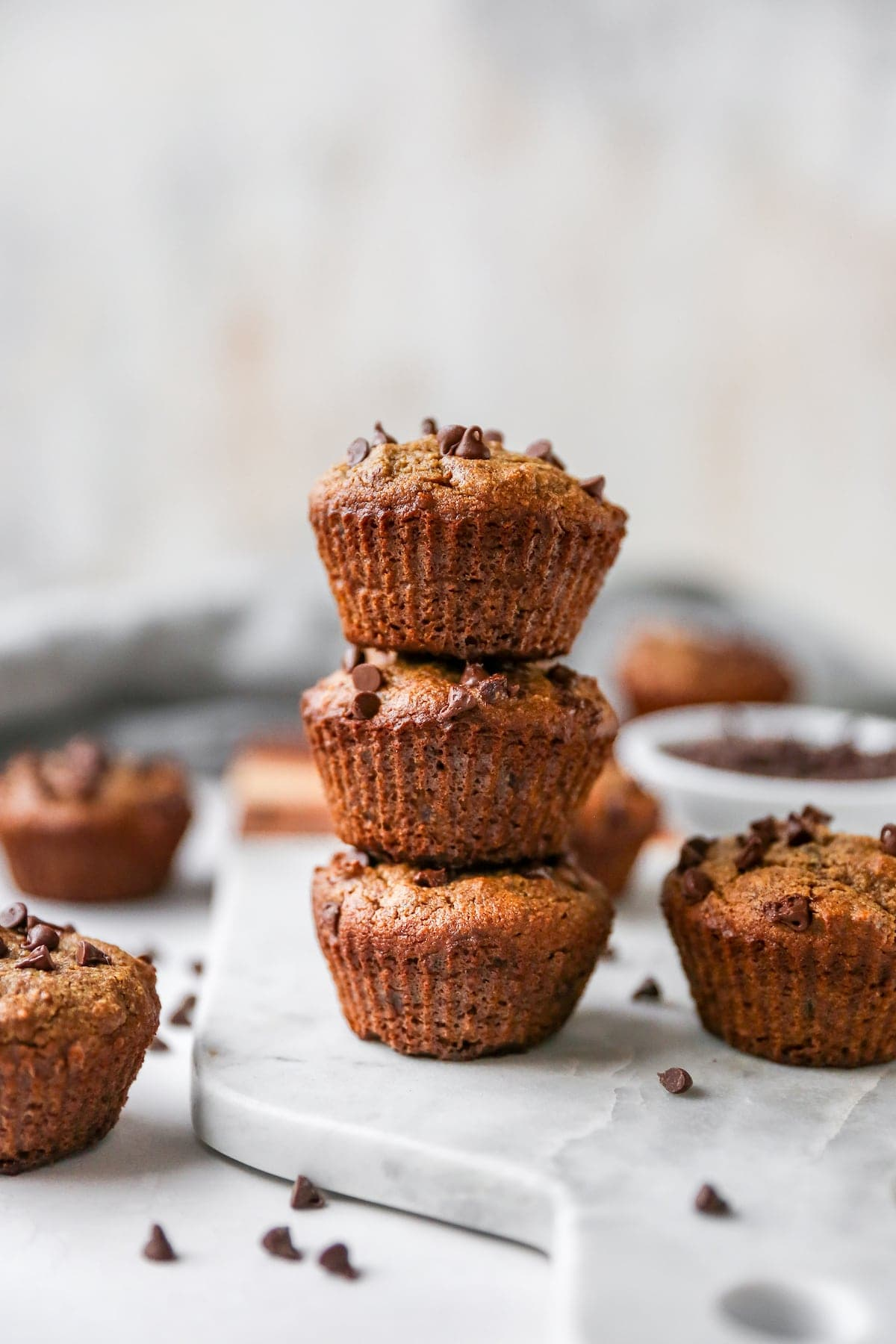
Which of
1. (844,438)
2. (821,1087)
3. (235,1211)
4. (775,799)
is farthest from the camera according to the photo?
(844,438)

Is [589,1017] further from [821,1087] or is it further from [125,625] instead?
[125,625]

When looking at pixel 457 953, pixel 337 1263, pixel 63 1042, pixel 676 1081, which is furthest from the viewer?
pixel 457 953

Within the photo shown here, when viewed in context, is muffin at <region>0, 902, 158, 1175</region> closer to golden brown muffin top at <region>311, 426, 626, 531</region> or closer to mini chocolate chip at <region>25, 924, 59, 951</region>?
mini chocolate chip at <region>25, 924, 59, 951</region>

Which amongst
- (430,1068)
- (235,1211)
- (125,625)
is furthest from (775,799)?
(125,625)

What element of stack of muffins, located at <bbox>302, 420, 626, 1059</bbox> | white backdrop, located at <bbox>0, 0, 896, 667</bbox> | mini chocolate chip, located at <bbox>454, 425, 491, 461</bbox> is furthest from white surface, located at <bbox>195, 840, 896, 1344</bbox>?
white backdrop, located at <bbox>0, 0, 896, 667</bbox>

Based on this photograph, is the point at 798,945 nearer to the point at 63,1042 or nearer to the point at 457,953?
the point at 457,953

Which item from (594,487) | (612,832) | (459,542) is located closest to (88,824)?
(612,832)

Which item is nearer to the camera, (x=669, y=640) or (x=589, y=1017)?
(x=589, y=1017)
